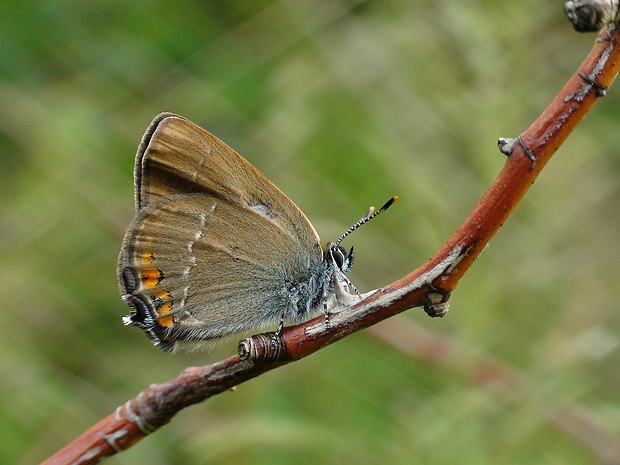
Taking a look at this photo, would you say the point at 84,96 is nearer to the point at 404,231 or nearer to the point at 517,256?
the point at 404,231

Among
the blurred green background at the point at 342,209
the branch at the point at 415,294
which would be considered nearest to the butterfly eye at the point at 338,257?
the blurred green background at the point at 342,209

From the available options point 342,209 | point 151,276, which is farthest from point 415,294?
point 342,209

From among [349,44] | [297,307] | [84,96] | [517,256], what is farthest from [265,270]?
[84,96]

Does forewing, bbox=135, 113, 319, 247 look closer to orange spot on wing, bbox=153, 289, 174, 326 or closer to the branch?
orange spot on wing, bbox=153, 289, 174, 326

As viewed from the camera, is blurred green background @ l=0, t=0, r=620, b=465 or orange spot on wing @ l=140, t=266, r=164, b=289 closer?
orange spot on wing @ l=140, t=266, r=164, b=289

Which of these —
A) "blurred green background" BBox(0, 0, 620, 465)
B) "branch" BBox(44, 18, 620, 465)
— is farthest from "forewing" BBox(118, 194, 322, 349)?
"branch" BBox(44, 18, 620, 465)

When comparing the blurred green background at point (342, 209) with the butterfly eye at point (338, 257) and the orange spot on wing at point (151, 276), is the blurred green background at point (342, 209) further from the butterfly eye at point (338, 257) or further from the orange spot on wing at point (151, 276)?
the orange spot on wing at point (151, 276)

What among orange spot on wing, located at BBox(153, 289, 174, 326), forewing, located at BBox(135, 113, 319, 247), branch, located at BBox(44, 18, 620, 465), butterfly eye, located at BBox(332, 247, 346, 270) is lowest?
branch, located at BBox(44, 18, 620, 465)
